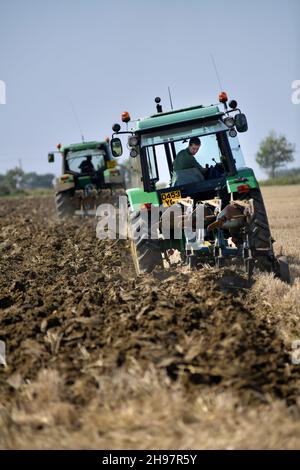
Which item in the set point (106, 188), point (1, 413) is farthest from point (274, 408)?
point (106, 188)

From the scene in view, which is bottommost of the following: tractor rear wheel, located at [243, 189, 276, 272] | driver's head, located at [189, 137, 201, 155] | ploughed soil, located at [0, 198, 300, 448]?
ploughed soil, located at [0, 198, 300, 448]

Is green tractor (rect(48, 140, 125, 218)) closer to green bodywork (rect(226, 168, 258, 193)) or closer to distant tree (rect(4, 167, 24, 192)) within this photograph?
green bodywork (rect(226, 168, 258, 193))

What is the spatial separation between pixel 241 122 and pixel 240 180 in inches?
25.9

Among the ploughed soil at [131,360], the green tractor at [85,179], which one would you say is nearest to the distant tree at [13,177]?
the green tractor at [85,179]

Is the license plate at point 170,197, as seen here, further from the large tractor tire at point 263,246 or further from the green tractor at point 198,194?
→ the large tractor tire at point 263,246

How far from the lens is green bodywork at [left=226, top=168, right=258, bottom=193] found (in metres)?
8.16

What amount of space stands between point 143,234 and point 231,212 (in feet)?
3.54

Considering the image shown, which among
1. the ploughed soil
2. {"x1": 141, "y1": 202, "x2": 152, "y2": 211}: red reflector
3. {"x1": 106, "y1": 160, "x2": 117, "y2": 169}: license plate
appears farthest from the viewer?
{"x1": 106, "y1": 160, "x2": 117, "y2": 169}: license plate

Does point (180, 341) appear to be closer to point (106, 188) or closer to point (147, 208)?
point (147, 208)

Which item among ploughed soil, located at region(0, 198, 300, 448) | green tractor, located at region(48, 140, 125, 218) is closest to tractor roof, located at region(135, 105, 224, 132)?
ploughed soil, located at region(0, 198, 300, 448)

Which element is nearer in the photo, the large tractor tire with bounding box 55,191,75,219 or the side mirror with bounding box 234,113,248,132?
the side mirror with bounding box 234,113,248,132

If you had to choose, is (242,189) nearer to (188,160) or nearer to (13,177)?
(188,160)

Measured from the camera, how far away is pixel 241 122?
26.6ft

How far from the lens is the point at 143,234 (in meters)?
8.09
